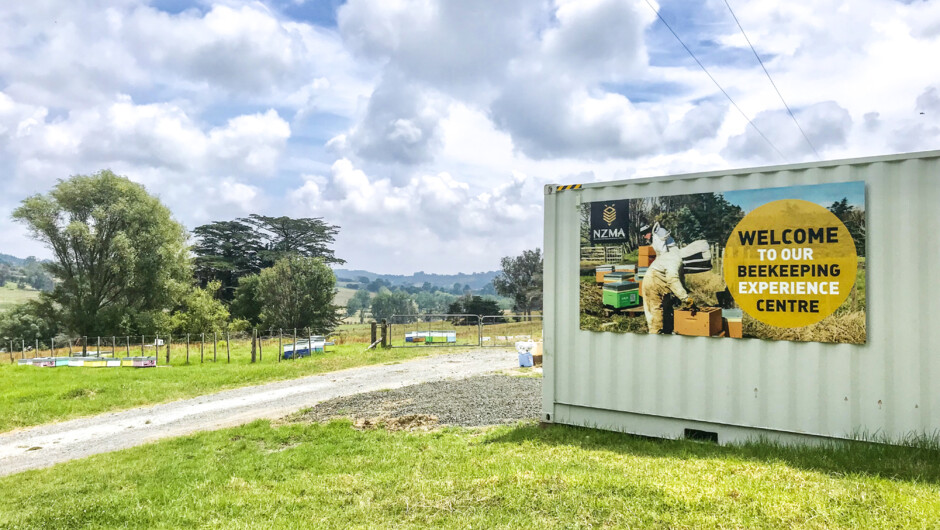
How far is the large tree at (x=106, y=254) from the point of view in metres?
40.1

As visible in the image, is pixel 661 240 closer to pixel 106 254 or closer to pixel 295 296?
pixel 106 254

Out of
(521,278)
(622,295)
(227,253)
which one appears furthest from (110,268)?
(521,278)

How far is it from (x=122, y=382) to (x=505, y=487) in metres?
16.7

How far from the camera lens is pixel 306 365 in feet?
69.4

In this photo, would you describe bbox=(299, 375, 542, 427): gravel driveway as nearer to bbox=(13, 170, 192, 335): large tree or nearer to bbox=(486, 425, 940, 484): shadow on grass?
bbox=(486, 425, 940, 484): shadow on grass

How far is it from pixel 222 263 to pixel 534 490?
214 ft

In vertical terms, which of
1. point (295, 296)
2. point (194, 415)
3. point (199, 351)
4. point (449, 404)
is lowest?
point (199, 351)

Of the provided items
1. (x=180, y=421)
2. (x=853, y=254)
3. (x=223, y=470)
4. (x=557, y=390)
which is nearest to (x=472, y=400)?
(x=557, y=390)

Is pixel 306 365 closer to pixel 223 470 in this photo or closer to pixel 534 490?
pixel 223 470

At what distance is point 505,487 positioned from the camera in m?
5.00

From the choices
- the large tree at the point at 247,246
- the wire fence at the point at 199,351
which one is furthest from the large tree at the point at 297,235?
the wire fence at the point at 199,351

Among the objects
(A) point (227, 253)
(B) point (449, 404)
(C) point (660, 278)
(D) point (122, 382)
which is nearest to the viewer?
(C) point (660, 278)

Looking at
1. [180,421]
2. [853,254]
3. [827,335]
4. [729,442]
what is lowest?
[180,421]

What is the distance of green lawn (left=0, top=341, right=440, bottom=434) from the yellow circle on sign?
15.0 metres
